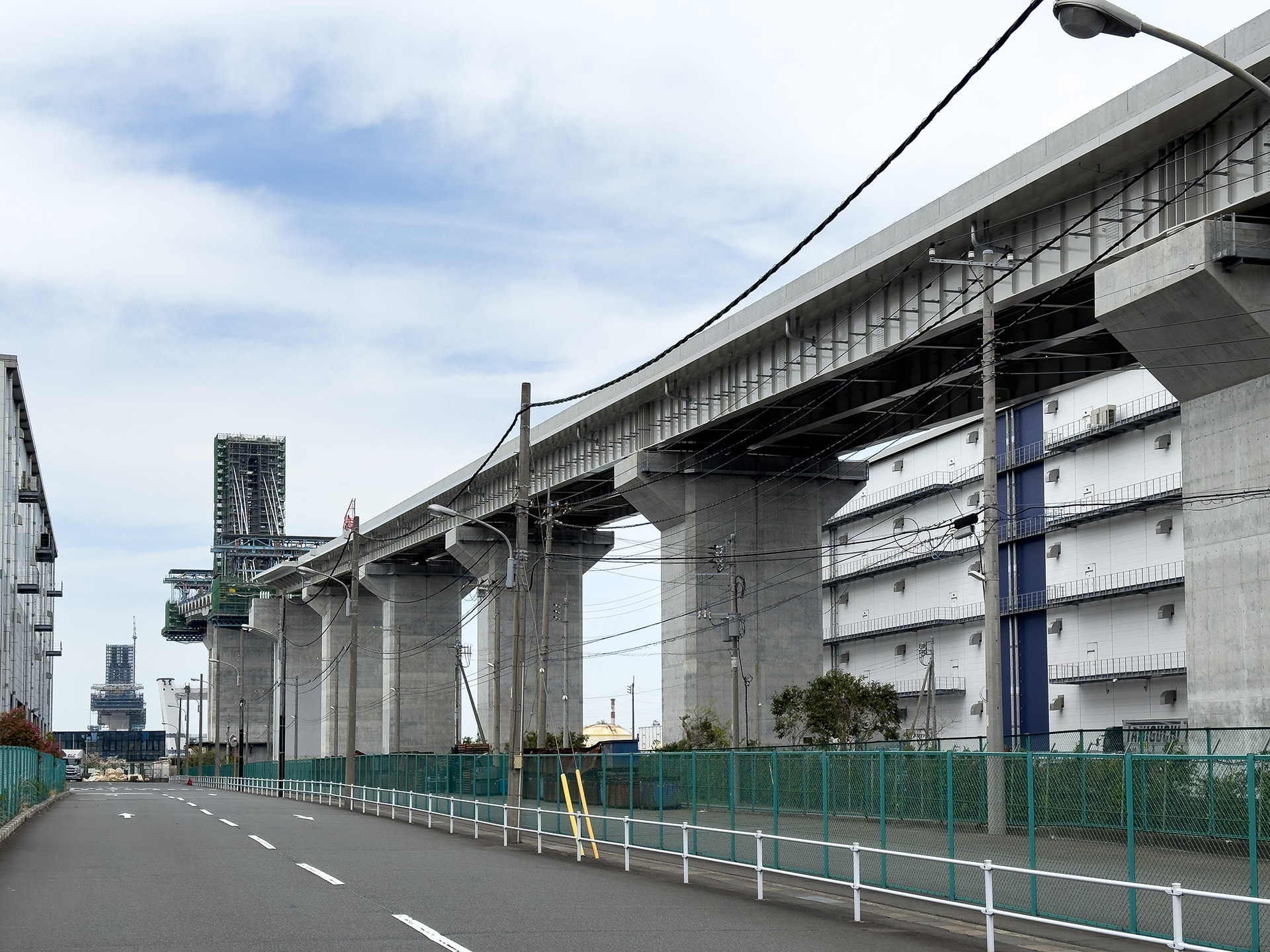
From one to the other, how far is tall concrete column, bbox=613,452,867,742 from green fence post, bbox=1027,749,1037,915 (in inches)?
1313

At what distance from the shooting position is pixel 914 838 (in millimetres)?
20000

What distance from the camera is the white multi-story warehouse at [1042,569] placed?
69875 millimetres

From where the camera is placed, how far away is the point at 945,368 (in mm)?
41250

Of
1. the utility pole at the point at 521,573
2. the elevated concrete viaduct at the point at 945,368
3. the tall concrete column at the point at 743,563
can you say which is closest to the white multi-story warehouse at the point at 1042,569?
the tall concrete column at the point at 743,563

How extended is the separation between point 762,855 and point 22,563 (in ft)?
264

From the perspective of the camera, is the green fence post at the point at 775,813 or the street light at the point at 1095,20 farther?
the green fence post at the point at 775,813

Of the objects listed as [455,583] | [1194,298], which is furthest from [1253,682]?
[455,583]

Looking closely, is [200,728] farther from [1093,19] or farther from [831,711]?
[1093,19]

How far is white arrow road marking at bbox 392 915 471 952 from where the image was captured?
44.6ft

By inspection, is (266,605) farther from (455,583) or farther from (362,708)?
(455,583)

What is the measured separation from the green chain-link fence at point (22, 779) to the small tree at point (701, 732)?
20199 mm

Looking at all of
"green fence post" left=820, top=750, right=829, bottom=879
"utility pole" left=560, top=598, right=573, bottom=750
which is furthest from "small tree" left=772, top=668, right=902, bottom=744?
"green fence post" left=820, top=750, right=829, bottom=879

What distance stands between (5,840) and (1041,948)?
24.4 meters

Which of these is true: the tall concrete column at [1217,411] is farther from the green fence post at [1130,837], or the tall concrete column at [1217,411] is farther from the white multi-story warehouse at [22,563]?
the white multi-story warehouse at [22,563]
